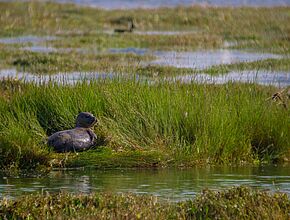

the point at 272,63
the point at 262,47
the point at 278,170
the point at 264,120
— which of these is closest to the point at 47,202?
the point at 278,170

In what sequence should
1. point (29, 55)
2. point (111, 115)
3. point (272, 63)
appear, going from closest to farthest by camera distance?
point (111, 115), point (272, 63), point (29, 55)

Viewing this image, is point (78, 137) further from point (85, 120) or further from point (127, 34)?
point (127, 34)

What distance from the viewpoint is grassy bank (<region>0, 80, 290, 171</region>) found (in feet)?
50.8

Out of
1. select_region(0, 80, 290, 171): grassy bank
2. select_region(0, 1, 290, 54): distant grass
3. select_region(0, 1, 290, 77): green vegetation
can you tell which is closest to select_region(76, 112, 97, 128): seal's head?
select_region(0, 80, 290, 171): grassy bank

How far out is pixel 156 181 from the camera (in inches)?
551

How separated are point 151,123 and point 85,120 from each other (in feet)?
3.65

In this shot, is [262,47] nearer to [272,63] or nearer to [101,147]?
[272,63]

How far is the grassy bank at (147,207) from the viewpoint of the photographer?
10.5m

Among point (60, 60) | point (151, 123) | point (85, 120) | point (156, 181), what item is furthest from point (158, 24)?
point (156, 181)

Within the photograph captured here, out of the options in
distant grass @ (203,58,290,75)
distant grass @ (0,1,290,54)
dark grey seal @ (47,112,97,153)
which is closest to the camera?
dark grey seal @ (47,112,97,153)

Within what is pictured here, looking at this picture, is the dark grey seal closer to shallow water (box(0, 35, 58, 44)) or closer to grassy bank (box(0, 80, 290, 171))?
grassy bank (box(0, 80, 290, 171))

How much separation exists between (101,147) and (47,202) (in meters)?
5.00

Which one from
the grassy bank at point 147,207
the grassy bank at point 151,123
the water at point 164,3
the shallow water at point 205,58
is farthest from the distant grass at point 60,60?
the water at point 164,3

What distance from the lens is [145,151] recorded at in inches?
616
